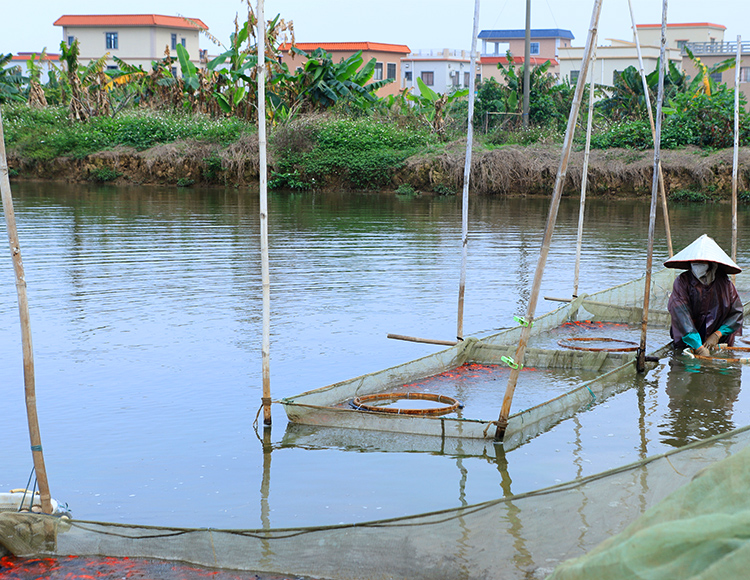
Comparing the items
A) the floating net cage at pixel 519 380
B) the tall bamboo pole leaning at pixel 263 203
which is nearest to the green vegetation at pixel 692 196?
the floating net cage at pixel 519 380

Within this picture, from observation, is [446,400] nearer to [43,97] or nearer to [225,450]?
[225,450]

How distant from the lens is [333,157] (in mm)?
27609

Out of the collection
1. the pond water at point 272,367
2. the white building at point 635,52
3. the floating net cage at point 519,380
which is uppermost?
the white building at point 635,52

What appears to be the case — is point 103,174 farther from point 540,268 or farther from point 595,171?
point 540,268

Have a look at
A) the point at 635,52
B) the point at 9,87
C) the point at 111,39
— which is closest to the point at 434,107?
the point at 635,52

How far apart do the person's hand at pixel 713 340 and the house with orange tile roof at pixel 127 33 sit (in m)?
46.8

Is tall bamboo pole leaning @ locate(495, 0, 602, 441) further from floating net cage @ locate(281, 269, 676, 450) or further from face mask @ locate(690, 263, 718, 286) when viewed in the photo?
face mask @ locate(690, 263, 718, 286)

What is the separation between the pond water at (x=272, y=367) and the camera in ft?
15.3

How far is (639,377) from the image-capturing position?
6.53 metres

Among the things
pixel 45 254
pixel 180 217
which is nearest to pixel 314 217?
pixel 180 217

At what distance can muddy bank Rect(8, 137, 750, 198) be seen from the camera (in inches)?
919

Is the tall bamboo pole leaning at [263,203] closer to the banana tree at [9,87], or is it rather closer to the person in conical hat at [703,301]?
the person in conical hat at [703,301]

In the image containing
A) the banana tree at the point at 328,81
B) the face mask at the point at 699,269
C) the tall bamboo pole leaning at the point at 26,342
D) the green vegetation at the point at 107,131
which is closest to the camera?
the tall bamboo pole leaning at the point at 26,342

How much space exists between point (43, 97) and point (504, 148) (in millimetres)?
20039
